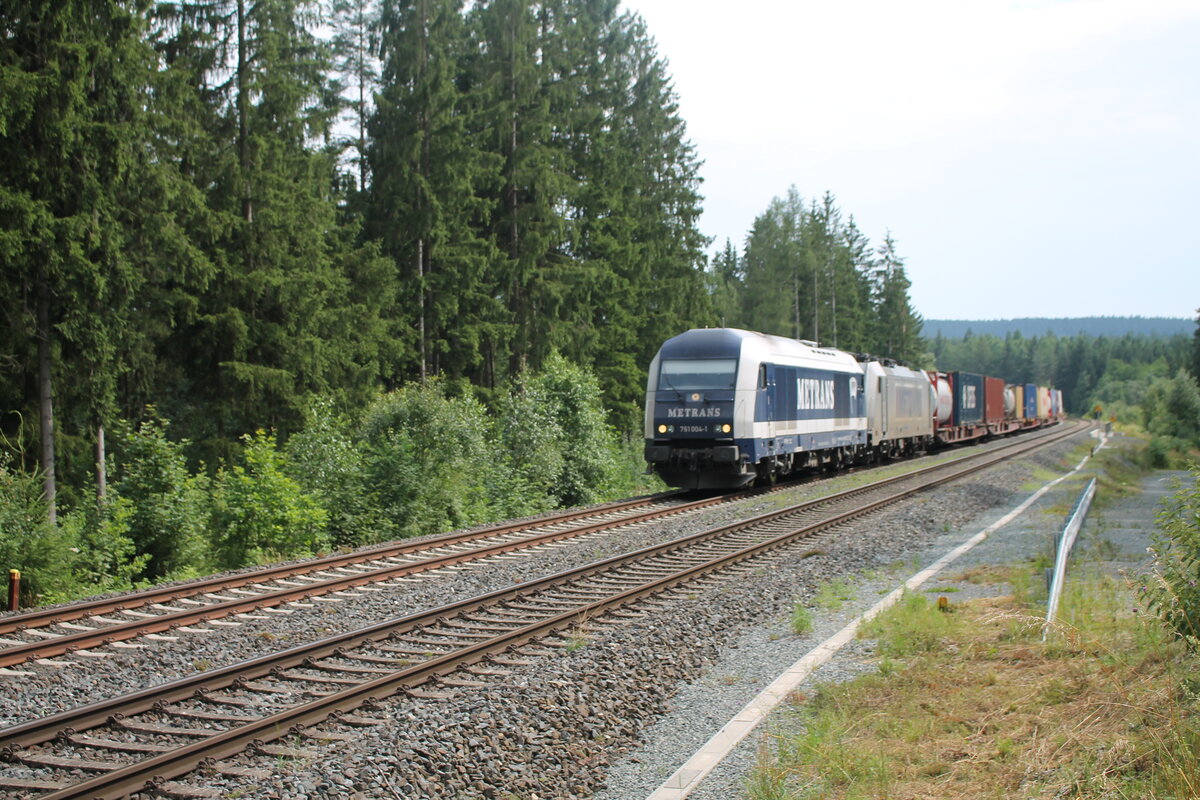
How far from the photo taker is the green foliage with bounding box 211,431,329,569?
1367 cm

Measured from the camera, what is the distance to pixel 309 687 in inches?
276

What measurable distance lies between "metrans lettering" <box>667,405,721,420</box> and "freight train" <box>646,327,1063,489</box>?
0.07 ft

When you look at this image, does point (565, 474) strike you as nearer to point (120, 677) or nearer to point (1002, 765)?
point (120, 677)

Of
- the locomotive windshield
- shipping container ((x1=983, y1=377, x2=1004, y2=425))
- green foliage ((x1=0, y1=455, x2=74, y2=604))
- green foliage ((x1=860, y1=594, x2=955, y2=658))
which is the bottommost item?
green foliage ((x1=860, y1=594, x2=955, y2=658))

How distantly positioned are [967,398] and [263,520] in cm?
3800

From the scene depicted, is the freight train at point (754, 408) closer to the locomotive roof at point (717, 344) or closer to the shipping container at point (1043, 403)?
the locomotive roof at point (717, 344)

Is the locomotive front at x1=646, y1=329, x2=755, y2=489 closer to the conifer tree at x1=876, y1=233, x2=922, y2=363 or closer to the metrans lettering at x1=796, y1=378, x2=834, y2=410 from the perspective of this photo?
the metrans lettering at x1=796, y1=378, x2=834, y2=410

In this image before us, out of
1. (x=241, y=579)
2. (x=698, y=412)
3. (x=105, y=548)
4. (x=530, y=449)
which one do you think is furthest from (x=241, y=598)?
(x=698, y=412)

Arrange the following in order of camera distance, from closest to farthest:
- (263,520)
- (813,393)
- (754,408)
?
(263,520)
(754,408)
(813,393)

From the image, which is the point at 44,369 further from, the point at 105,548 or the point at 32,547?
the point at 32,547

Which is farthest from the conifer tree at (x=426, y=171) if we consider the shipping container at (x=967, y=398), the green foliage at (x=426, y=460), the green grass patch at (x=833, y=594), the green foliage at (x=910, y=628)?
the shipping container at (x=967, y=398)

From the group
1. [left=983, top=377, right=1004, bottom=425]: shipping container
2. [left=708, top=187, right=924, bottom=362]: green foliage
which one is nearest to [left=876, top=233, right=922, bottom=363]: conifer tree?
[left=708, top=187, right=924, bottom=362]: green foliage

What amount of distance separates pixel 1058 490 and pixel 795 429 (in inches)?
263

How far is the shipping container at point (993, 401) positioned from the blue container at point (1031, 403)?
11947 millimetres
